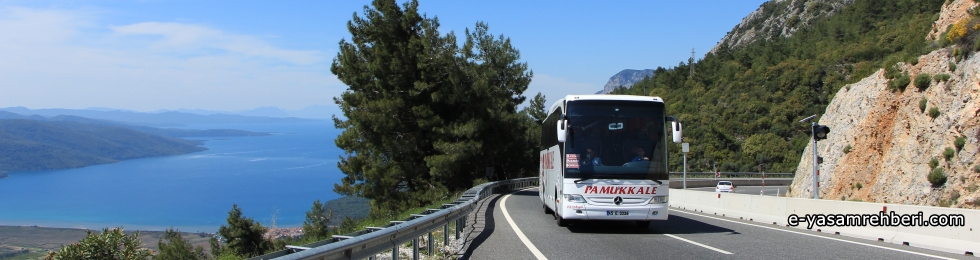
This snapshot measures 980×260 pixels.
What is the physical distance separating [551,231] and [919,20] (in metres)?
84.1

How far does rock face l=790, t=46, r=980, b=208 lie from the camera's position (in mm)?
24219

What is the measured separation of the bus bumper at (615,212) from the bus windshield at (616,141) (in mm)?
573

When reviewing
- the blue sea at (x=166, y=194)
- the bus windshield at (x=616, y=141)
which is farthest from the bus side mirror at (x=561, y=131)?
the blue sea at (x=166, y=194)

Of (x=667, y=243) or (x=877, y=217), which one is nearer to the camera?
(x=667, y=243)

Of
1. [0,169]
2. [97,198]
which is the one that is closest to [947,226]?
[97,198]

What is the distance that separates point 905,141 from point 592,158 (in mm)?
21477

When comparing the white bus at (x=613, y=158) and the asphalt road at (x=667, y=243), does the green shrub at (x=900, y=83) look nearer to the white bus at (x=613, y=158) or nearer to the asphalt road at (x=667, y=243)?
the asphalt road at (x=667, y=243)

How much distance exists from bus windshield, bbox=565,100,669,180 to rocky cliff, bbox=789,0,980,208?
15.6 meters

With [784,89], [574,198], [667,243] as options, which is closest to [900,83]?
[574,198]

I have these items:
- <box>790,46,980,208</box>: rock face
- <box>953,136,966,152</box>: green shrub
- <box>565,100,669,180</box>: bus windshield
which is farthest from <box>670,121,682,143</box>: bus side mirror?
<box>953,136,966,152</box>: green shrub

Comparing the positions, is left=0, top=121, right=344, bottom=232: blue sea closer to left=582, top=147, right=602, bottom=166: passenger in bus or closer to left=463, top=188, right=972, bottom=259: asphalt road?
left=463, top=188, right=972, bottom=259: asphalt road

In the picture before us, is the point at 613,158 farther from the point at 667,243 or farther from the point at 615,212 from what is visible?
the point at 667,243

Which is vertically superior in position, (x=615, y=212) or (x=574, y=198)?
(x=574, y=198)

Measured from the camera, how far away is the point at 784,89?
97188 millimetres
